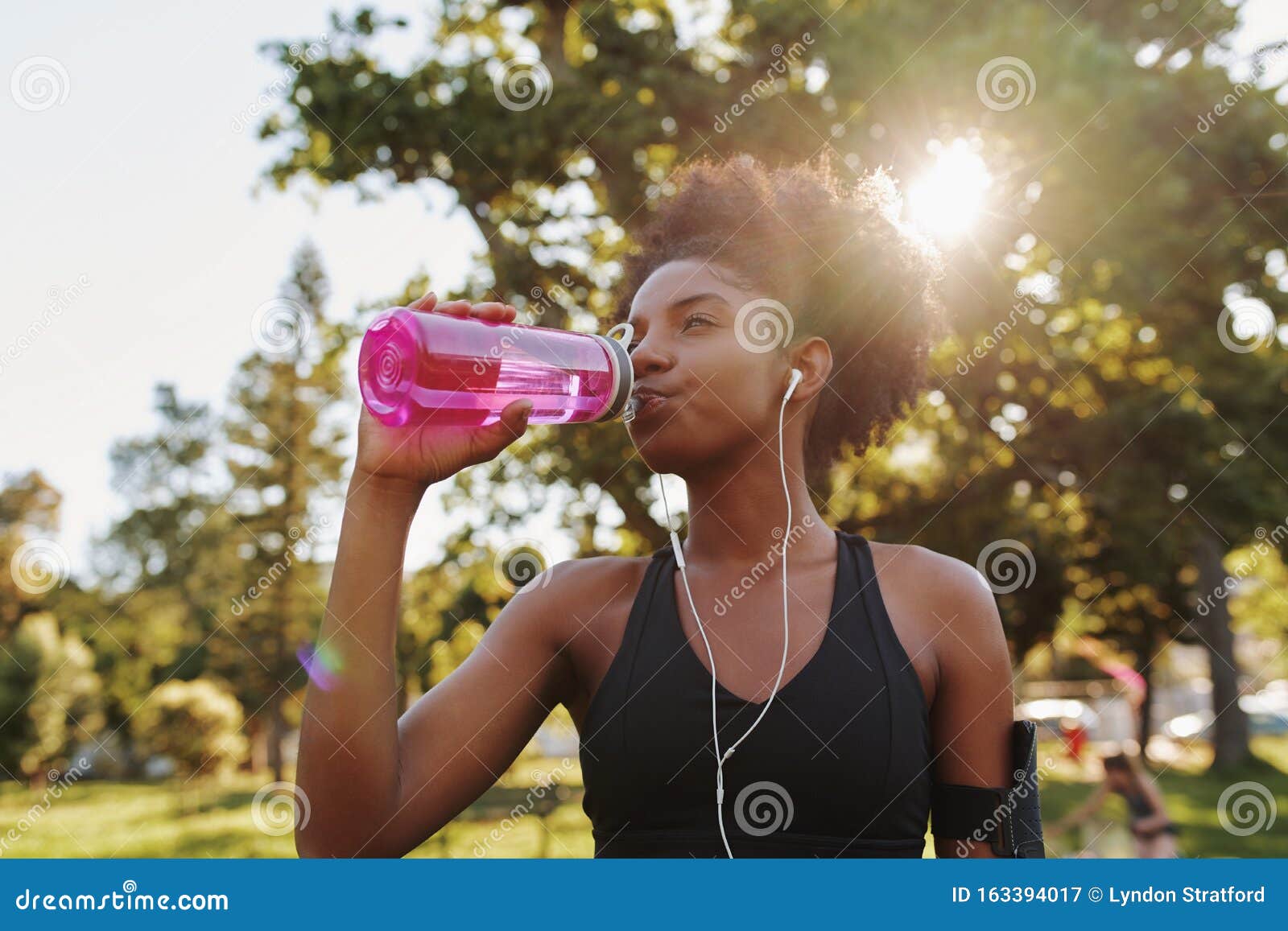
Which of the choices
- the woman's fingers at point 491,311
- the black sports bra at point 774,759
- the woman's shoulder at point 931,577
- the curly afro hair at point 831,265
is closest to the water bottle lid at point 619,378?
the woman's fingers at point 491,311

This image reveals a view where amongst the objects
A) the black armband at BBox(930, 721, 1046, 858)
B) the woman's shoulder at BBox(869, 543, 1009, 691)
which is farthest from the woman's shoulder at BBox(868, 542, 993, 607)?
the black armband at BBox(930, 721, 1046, 858)

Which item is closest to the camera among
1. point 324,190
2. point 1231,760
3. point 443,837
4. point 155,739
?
point 324,190

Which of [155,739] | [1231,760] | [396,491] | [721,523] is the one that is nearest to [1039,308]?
[721,523]

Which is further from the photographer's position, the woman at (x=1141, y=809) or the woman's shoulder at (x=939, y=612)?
the woman at (x=1141, y=809)

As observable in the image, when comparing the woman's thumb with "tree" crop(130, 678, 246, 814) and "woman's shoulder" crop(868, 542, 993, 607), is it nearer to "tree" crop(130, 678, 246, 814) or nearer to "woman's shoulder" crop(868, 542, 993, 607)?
"woman's shoulder" crop(868, 542, 993, 607)

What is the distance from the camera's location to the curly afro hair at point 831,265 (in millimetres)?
2434

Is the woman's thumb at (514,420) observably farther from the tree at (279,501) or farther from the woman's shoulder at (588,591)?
the tree at (279,501)

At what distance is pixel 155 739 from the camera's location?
23.2 metres

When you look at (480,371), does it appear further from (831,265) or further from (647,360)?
(831,265)

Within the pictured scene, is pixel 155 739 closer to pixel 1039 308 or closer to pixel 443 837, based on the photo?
pixel 443 837

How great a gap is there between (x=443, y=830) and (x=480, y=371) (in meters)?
12.6

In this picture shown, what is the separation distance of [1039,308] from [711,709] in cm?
848

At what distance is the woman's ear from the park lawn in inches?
294

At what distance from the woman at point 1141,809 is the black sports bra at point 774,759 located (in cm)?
721
